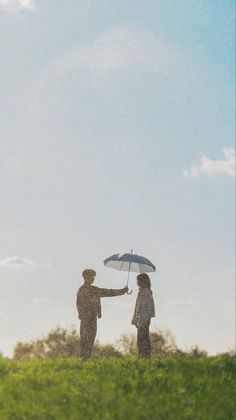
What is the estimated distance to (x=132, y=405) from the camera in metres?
11.8

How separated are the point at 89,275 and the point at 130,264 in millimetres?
2666

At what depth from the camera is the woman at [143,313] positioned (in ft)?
63.6

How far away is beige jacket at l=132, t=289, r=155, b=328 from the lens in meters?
19.5

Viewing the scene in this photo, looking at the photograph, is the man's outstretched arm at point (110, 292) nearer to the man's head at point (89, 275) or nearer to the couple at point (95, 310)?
the couple at point (95, 310)

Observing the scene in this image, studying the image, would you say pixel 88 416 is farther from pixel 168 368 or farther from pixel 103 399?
pixel 168 368

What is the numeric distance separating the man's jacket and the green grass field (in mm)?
2895

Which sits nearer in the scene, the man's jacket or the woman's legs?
the man's jacket

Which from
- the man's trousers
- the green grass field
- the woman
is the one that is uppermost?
the woman

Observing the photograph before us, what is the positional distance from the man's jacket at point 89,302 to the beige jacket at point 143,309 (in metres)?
0.92

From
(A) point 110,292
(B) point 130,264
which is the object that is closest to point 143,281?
(A) point 110,292

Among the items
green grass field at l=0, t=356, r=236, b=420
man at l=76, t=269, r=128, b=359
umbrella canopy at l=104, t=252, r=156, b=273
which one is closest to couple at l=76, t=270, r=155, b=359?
man at l=76, t=269, r=128, b=359

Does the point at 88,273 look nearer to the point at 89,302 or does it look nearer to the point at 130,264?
the point at 89,302

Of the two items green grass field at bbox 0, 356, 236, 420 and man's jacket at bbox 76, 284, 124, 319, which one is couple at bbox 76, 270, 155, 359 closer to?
man's jacket at bbox 76, 284, 124, 319

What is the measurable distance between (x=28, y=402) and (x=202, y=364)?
4.27m
